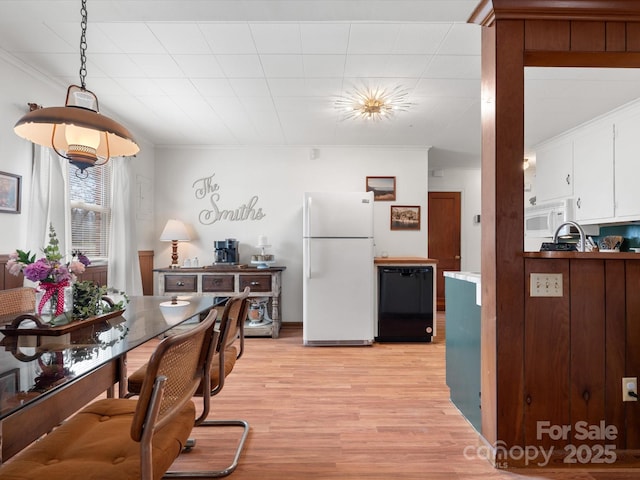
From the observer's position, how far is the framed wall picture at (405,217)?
200 inches

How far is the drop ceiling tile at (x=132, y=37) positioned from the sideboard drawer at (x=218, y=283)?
8.48ft

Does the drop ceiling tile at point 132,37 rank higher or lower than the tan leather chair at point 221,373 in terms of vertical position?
higher

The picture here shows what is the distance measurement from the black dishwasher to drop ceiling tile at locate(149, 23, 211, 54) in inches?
114

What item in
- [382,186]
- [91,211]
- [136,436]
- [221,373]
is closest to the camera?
[136,436]

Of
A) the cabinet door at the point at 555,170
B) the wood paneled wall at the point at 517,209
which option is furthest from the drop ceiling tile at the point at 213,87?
the cabinet door at the point at 555,170

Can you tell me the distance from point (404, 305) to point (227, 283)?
2.09 metres

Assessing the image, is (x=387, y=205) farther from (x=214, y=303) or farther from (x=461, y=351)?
(x=214, y=303)

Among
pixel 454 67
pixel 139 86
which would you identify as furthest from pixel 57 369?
pixel 454 67

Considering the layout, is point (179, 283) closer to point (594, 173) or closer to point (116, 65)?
point (116, 65)

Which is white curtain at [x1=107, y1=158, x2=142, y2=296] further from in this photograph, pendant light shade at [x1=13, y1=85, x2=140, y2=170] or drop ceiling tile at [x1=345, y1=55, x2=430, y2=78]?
drop ceiling tile at [x1=345, y1=55, x2=430, y2=78]

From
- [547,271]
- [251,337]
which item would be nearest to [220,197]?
[251,337]

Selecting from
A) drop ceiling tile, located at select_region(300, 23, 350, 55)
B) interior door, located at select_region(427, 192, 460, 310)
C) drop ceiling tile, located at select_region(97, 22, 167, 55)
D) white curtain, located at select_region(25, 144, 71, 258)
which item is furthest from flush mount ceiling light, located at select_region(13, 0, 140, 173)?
interior door, located at select_region(427, 192, 460, 310)

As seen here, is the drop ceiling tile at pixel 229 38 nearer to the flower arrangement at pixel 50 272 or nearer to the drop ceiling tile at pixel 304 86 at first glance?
the drop ceiling tile at pixel 304 86

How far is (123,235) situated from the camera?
3.95m
